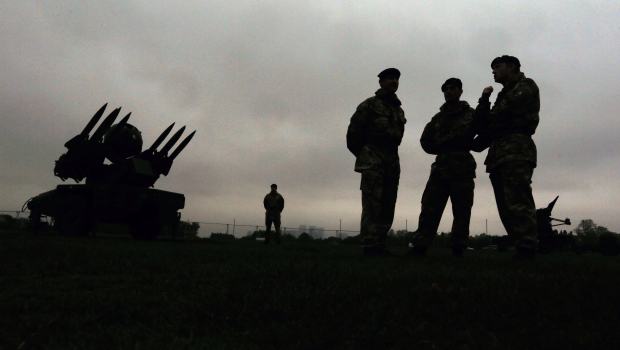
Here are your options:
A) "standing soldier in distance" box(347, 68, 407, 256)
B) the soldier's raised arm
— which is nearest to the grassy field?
"standing soldier in distance" box(347, 68, 407, 256)

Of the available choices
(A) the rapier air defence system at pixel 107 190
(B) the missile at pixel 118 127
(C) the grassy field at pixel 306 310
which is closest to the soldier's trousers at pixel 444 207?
(C) the grassy field at pixel 306 310

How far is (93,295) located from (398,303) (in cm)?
179

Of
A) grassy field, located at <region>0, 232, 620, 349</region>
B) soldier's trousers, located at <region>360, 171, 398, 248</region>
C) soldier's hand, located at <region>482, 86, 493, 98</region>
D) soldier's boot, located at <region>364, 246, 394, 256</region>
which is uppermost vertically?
soldier's hand, located at <region>482, 86, 493, 98</region>

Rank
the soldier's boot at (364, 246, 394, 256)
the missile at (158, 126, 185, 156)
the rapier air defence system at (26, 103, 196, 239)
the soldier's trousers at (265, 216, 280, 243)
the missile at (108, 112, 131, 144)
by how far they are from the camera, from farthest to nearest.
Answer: the soldier's trousers at (265, 216, 280, 243)
the missile at (158, 126, 185, 156)
the missile at (108, 112, 131, 144)
the rapier air defence system at (26, 103, 196, 239)
the soldier's boot at (364, 246, 394, 256)

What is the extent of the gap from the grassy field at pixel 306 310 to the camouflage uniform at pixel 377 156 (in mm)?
2369

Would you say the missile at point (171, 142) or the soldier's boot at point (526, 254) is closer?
the soldier's boot at point (526, 254)

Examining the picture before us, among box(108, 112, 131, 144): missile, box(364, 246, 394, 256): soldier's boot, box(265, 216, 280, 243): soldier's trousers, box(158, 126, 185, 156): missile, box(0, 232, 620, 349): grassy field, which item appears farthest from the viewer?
box(265, 216, 280, 243): soldier's trousers

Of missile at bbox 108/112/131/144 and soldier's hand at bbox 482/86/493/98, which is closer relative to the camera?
soldier's hand at bbox 482/86/493/98

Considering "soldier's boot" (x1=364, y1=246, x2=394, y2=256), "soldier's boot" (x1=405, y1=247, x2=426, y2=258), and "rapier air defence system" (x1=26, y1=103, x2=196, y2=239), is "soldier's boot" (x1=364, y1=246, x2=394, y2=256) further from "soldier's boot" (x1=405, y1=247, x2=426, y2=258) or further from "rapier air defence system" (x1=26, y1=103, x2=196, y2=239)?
"rapier air defence system" (x1=26, y1=103, x2=196, y2=239)

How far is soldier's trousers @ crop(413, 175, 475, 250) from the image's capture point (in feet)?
17.9

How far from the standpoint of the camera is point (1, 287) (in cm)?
250

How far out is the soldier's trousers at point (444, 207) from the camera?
546 cm

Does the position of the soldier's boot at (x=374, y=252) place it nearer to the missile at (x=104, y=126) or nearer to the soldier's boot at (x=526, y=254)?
the soldier's boot at (x=526, y=254)

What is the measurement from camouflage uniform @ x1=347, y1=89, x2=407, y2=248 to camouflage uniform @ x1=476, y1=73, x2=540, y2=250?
1261 mm
